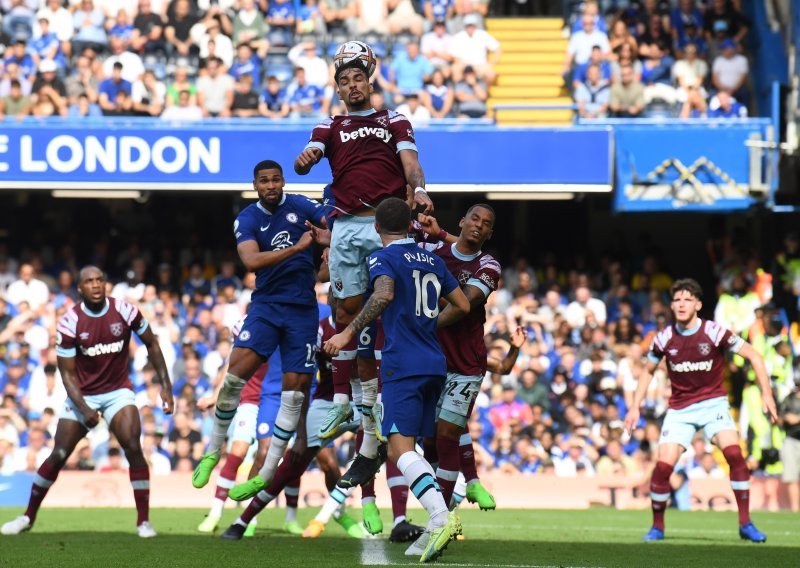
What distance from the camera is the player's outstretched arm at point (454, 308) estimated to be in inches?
423

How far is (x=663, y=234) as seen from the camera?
25.2 m

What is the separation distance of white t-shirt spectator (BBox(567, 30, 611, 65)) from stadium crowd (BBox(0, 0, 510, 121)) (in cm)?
137

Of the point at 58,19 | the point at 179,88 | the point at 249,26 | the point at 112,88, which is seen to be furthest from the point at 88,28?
the point at 249,26

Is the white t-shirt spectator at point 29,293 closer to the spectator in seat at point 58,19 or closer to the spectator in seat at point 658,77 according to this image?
the spectator in seat at point 58,19

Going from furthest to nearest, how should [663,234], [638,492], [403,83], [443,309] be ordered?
[663,234] < [403,83] < [638,492] < [443,309]

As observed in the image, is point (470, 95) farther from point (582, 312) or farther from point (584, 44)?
point (582, 312)

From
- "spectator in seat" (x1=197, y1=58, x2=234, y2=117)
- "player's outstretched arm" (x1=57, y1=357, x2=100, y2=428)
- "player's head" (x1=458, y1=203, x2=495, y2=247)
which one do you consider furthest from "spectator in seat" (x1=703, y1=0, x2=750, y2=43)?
"player's outstretched arm" (x1=57, y1=357, x2=100, y2=428)

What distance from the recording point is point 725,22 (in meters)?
24.0

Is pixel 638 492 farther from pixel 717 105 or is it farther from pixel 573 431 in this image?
pixel 717 105

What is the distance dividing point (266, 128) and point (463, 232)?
32.5ft

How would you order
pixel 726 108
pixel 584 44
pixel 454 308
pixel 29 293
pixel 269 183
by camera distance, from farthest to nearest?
pixel 584 44 < pixel 726 108 < pixel 29 293 < pixel 269 183 < pixel 454 308

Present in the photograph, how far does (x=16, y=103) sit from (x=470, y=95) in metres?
6.98

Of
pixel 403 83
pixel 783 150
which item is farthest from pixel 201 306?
pixel 783 150

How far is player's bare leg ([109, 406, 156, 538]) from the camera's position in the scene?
13.2 m
